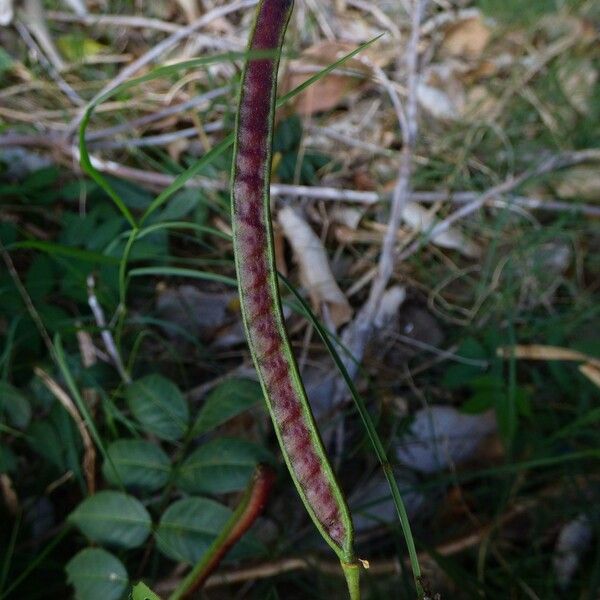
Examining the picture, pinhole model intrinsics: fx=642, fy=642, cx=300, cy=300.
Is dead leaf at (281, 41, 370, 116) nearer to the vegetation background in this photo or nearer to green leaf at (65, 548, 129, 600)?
the vegetation background

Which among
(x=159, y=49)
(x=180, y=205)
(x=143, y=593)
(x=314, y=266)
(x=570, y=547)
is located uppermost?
(x=159, y=49)

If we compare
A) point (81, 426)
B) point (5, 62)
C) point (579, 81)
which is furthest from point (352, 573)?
point (579, 81)

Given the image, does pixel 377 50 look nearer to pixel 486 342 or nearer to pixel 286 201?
pixel 286 201

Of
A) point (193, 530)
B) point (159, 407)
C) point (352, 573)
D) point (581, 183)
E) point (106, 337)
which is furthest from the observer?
point (581, 183)

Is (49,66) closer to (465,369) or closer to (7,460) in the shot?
(7,460)

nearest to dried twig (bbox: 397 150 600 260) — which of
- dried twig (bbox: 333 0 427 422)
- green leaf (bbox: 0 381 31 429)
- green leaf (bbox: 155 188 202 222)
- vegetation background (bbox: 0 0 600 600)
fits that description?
vegetation background (bbox: 0 0 600 600)

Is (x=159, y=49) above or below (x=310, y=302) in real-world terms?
above
